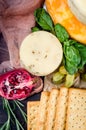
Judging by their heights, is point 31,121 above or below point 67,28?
below

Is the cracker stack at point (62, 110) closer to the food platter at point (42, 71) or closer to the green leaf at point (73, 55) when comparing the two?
the food platter at point (42, 71)

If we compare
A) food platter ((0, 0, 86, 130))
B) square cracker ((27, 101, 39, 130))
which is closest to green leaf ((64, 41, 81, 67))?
food platter ((0, 0, 86, 130))

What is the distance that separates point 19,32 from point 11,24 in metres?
0.04

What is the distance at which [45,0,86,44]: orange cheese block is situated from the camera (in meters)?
1.35

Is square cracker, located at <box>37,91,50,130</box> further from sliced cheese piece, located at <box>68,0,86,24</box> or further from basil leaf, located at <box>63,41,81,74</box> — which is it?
sliced cheese piece, located at <box>68,0,86,24</box>

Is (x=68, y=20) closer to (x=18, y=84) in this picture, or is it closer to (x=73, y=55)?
(x=73, y=55)

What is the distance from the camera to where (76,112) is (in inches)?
52.6

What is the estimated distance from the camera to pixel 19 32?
1435mm

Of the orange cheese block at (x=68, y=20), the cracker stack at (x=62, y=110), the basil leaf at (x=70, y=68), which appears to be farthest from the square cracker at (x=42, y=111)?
the orange cheese block at (x=68, y=20)

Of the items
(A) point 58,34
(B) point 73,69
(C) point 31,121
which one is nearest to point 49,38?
(A) point 58,34

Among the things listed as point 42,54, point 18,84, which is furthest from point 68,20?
point 18,84

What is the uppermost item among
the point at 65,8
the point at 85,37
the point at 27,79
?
the point at 65,8

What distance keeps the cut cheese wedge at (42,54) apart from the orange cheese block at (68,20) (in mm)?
61

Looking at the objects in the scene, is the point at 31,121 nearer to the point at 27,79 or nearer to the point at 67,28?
the point at 27,79
